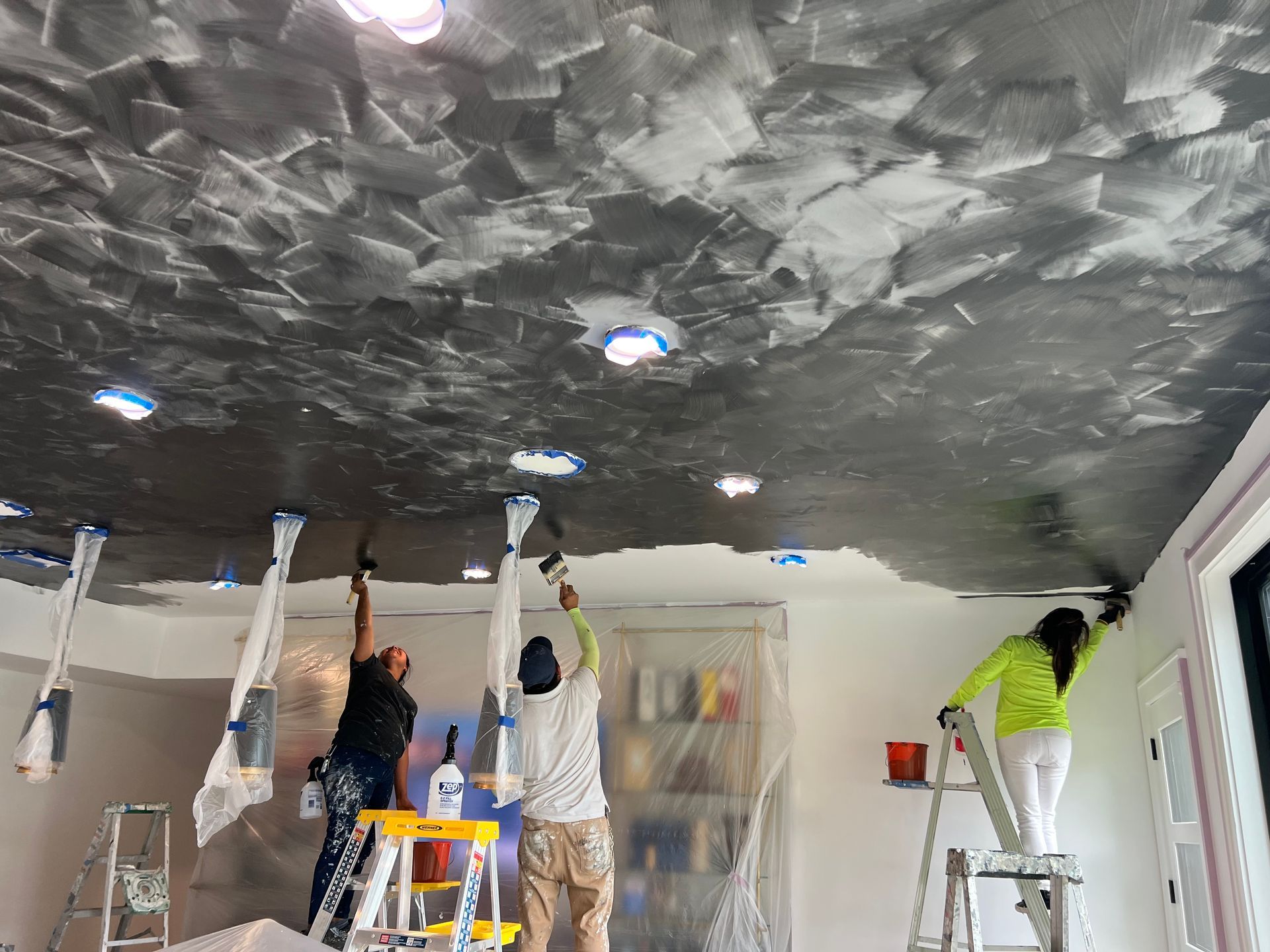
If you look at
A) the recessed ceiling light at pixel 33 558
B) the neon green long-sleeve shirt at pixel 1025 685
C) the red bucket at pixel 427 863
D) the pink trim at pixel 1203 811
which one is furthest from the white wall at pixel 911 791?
the recessed ceiling light at pixel 33 558

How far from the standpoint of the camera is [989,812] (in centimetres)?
335

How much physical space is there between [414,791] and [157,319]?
129 inches

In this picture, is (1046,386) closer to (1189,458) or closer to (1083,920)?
(1189,458)

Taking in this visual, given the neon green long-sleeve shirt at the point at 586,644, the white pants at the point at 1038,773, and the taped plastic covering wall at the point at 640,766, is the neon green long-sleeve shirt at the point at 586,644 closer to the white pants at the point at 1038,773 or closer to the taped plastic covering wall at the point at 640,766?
the taped plastic covering wall at the point at 640,766

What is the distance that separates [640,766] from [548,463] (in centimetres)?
214

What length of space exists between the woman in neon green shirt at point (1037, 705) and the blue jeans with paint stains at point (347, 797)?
2.14 metres

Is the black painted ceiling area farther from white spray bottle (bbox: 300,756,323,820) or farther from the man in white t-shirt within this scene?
white spray bottle (bbox: 300,756,323,820)

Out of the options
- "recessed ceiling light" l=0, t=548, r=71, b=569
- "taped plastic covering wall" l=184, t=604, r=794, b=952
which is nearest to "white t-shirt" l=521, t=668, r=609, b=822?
"taped plastic covering wall" l=184, t=604, r=794, b=952

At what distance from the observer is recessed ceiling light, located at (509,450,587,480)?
238 centimetres

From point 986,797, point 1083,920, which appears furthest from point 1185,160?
point 986,797

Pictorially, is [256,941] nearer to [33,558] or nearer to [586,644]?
[586,644]

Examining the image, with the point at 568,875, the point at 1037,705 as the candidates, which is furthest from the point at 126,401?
the point at 1037,705

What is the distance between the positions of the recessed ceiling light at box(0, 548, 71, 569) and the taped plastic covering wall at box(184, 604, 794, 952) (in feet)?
4.36

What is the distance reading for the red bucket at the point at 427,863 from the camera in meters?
2.96
